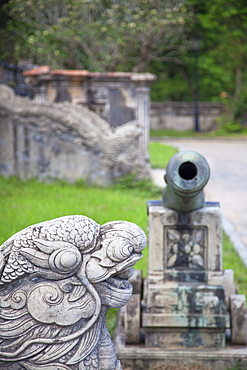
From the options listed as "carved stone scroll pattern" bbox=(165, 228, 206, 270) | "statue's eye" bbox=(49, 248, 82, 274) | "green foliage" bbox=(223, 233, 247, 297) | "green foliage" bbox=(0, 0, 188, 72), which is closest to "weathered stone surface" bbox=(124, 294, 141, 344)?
"carved stone scroll pattern" bbox=(165, 228, 206, 270)

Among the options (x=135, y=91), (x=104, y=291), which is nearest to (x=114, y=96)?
(x=135, y=91)

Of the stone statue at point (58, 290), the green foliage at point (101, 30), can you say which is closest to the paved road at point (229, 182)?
the stone statue at point (58, 290)

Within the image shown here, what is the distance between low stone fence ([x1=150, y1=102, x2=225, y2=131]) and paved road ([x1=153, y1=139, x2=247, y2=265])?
946 cm

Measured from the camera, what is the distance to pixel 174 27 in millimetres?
27125

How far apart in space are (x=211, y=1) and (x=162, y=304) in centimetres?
2782

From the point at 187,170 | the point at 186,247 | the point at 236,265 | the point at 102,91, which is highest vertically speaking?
the point at 102,91

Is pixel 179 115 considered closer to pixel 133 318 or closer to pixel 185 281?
pixel 185 281

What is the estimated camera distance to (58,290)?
77.7 inches

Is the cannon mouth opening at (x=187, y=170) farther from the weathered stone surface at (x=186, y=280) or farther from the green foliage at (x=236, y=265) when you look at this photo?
the green foliage at (x=236, y=265)

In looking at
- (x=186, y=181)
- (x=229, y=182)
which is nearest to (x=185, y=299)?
(x=186, y=181)

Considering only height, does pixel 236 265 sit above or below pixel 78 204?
below

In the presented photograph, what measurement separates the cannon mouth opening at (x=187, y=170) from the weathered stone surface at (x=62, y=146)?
624 centimetres

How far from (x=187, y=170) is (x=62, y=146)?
6.52 m

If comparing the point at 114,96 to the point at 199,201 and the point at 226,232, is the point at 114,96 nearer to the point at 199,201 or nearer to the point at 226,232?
the point at 226,232
